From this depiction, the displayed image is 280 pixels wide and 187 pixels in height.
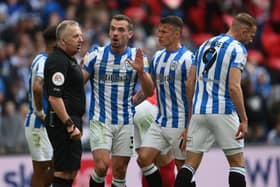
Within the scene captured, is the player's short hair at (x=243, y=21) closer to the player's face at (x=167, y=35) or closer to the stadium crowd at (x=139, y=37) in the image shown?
the player's face at (x=167, y=35)

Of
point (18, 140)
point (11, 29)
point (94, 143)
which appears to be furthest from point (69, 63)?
point (11, 29)

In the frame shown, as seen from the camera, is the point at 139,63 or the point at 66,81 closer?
the point at 66,81

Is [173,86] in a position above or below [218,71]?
below

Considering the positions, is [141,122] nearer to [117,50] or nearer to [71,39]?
[117,50]

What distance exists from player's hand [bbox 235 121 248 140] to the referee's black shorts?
1677 millimetres

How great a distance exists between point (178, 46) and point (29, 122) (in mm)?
2051

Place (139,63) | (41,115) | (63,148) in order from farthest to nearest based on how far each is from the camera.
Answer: (41,115) → (139,63) → (63,148)

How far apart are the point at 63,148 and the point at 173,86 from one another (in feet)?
5.66

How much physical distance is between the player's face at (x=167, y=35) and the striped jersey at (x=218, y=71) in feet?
3.04

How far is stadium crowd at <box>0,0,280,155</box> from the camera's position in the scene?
17062 millimetres

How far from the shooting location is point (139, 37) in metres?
19.3

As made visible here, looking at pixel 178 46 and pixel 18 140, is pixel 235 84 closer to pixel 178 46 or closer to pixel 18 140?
pixel 178 46

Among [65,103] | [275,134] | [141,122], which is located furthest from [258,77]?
[65,103]

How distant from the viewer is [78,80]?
11.2m
